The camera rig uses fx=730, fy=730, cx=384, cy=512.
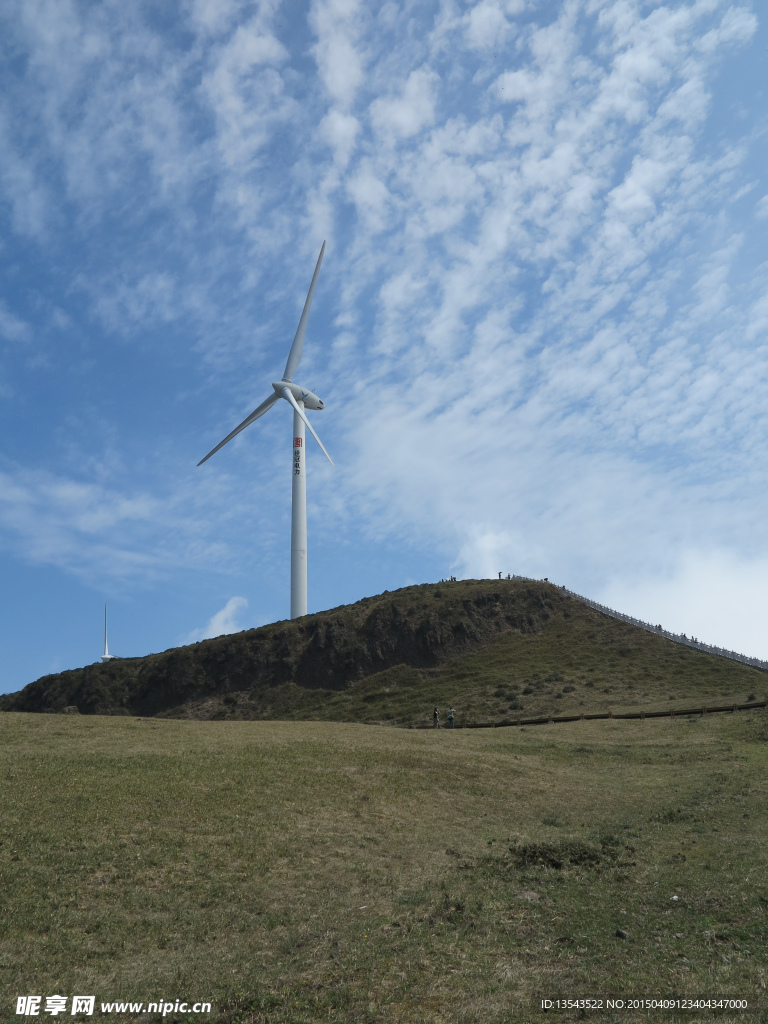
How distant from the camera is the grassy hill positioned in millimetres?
71250

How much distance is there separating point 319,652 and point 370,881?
271 ft

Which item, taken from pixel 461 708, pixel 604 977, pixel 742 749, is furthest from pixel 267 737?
pixel 461 708

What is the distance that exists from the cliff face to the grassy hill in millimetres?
184

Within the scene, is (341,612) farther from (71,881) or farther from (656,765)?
(71,881)

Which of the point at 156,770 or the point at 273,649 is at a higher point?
the point at 273,649

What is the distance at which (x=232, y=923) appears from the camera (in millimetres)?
14625

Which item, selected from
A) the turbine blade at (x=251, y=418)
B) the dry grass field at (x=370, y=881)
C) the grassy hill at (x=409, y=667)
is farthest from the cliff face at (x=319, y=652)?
the dry grass field at (x=370, y=881)

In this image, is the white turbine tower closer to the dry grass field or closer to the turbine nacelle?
the turbine nacelle

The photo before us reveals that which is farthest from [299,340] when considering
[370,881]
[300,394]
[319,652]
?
[370,881]

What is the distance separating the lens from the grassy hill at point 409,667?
2805 inches

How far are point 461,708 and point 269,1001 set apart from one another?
60577mm

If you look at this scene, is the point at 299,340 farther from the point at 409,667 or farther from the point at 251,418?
the point at 409,667

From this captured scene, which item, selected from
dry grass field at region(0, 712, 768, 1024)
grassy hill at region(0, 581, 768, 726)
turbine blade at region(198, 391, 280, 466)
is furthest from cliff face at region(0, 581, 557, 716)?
dry grass field at region(0, 712, 768, 1024)

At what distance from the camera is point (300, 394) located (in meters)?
99.6
